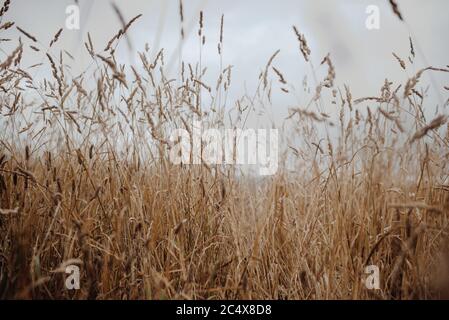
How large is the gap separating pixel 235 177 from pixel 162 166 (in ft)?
1.19

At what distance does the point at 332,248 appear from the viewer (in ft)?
4.59

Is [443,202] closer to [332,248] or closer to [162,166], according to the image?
[332,248]

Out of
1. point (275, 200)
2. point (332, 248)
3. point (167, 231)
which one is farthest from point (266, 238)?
point (167, 231)

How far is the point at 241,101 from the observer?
216 cm

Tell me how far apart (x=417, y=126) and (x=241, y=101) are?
2.96ft

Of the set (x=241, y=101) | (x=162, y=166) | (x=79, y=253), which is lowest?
(x=79, y=253)

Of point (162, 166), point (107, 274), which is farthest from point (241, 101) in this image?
point (107, 274)

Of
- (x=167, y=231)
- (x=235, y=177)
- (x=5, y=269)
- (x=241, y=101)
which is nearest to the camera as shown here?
(x=5, y=269)

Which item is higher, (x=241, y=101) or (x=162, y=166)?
(x=241, y=101)

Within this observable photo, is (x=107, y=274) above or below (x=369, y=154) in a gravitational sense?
below

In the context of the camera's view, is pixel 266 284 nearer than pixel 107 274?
No
